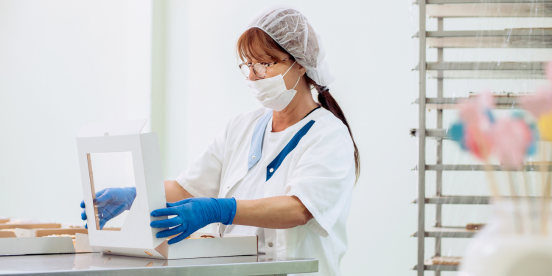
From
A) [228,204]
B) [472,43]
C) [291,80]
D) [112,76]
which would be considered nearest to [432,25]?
[472,43]

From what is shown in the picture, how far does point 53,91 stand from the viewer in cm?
301

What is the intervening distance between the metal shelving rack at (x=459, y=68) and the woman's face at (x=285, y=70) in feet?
2.01

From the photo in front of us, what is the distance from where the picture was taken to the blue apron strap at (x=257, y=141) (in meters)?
1.47

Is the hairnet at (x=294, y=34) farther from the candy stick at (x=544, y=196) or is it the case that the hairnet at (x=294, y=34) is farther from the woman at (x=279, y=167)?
the candy stick at (x=544, y=196)

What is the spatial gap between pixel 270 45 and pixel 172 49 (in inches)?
101

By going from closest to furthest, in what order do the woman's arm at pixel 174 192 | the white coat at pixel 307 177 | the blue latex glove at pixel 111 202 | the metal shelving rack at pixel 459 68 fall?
the blue latex glove at pixel 111 202 < the white coat at pixel 307 177 < the woman's arm at pixel 174 192 < the metal shelving rack at pixel 459 68

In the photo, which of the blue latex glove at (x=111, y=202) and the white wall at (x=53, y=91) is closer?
the blue latex glove at (x=111, y=202)

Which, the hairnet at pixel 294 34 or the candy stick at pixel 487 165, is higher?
the hairnet at pixel 294 34

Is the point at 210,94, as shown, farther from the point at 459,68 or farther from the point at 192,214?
the point at 192,214

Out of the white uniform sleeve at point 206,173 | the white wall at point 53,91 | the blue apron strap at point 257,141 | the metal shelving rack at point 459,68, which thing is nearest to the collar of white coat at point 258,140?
the blue apron strap at point 257,141

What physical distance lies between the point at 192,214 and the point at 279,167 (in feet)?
1.31

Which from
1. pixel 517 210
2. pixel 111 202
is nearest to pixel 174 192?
pixel 111 202

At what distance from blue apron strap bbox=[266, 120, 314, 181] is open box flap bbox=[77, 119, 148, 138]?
1.64 ft

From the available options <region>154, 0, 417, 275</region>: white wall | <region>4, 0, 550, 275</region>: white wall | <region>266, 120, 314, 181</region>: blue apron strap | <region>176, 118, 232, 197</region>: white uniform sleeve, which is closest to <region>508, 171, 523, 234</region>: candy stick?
<region>266, 120, 314, 181</region>: blue apron strap
